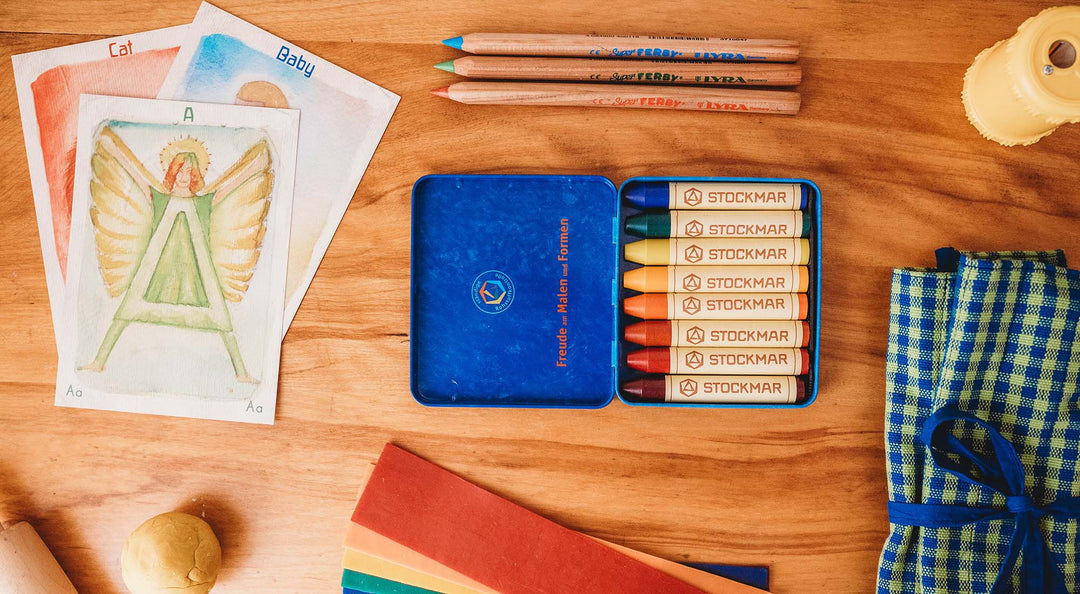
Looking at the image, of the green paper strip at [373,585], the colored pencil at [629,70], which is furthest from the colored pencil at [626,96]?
the green paper strip at [373,585]

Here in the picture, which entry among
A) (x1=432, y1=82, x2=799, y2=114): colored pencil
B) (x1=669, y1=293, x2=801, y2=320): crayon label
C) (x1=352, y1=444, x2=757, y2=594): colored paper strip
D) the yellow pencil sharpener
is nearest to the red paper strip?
(x1=352, y1=444, x2=757, y2=594): colored paper strip

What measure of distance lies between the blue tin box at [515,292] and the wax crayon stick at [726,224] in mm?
44

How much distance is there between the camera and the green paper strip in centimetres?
56

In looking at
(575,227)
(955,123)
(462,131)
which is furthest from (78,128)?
(955,123)

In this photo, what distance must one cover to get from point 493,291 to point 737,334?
0.23 meters

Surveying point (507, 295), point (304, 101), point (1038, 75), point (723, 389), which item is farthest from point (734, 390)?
point (304, 101)

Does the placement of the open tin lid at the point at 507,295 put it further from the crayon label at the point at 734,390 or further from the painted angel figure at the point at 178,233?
the painted angel figure at the point at 178,233

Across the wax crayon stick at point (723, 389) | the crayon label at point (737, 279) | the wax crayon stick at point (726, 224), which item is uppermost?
the wax crayon stick at point (726, 224)

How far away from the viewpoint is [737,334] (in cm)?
55

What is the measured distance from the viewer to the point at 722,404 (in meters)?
0.55

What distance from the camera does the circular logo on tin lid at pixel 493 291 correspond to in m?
0.57

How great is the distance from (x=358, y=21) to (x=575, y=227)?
0.94 ft

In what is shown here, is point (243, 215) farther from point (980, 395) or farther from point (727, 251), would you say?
point (980, 395)

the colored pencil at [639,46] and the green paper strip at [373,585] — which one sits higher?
the colored pencil at [639,46]
